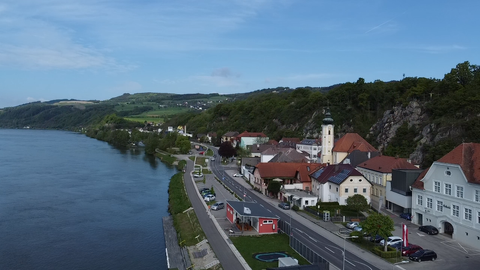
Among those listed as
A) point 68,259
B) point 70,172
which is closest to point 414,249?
point 68,259

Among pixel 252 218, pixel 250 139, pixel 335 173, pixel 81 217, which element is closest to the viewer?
pixel 252 218

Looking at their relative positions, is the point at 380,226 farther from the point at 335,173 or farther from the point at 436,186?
the point at 335,173

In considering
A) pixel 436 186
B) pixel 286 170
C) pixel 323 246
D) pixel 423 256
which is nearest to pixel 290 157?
pixel 286 170

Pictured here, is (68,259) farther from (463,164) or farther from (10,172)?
(10,172)

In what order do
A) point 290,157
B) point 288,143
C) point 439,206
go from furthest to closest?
point 288,143 < point 290,157 < point 439,206

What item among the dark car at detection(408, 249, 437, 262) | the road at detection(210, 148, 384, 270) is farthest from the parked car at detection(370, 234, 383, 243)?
the dark car at detection(408, 249, 437, 262)

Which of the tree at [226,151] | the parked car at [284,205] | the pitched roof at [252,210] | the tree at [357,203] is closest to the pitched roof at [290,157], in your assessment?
the parked car at [284,205]

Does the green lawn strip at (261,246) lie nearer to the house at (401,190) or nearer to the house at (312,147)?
the house at (401,190)
